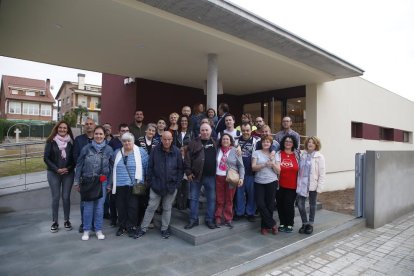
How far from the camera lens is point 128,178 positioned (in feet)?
14.3

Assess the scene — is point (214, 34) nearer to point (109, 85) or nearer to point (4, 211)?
point (4, 211)

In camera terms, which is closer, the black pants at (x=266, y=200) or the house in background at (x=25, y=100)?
the black pants at (x=266, y=200)

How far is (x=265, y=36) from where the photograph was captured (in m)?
6.33

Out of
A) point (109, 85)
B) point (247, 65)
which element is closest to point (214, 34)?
point (247, 65)

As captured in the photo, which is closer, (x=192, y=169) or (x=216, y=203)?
(x=192, y=169)

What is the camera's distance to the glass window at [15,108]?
158ft

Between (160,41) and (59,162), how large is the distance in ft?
11.5

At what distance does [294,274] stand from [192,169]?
208cm

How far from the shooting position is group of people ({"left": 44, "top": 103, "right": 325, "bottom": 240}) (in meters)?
4.32

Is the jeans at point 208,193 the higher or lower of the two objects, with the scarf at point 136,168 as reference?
lower

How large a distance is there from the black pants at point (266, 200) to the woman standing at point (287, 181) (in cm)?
28

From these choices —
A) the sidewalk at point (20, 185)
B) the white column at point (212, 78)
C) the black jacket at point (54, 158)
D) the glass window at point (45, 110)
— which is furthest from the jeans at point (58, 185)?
the glass window at point (45, 110)

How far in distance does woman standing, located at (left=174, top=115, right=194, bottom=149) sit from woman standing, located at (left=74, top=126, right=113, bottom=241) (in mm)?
1294

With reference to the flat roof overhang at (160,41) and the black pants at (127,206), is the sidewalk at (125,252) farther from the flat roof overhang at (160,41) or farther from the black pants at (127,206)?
the flat roof overhang at (160,41)
